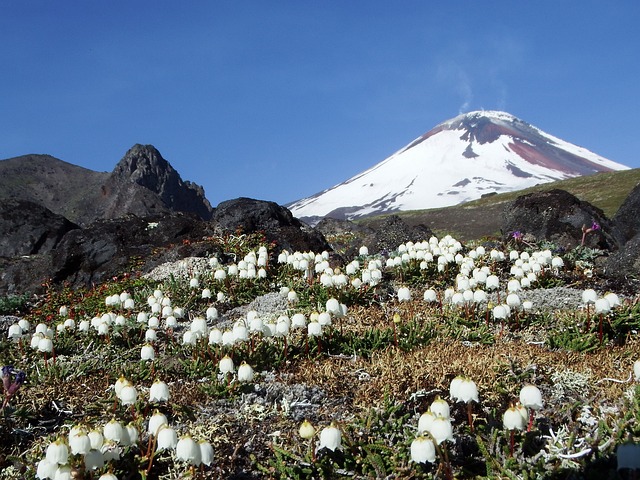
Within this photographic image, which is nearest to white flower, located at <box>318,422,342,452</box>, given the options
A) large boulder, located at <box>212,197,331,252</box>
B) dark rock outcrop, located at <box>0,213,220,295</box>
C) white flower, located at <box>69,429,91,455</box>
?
white flower, located at <box>69,429,91,455</box>

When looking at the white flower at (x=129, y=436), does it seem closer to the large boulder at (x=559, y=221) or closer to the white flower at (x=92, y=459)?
the white flower at (x=92, y=459)

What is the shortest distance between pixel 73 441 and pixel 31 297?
11866 millimetres

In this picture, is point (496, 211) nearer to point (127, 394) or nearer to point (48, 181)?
point (127, 394)

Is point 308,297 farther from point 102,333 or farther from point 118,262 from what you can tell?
point 118,262

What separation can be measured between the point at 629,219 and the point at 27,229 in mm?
22851

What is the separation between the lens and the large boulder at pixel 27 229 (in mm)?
21875

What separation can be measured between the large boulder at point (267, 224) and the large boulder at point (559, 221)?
233 inches

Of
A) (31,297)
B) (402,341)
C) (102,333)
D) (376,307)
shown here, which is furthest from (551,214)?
(31,297)

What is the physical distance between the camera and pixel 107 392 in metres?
5.55

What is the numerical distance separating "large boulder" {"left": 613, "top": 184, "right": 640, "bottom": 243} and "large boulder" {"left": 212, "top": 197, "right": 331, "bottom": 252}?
9646 millimetres

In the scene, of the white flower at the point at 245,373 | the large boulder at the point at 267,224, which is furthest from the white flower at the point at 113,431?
the large boulder at the point at 267,224

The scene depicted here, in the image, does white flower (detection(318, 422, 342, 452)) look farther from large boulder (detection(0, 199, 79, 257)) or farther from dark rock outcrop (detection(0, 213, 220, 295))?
large boulder (detection(0, 199, 79, 257))

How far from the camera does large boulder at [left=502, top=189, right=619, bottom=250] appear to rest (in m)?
15.4

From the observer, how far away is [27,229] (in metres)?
22.4
